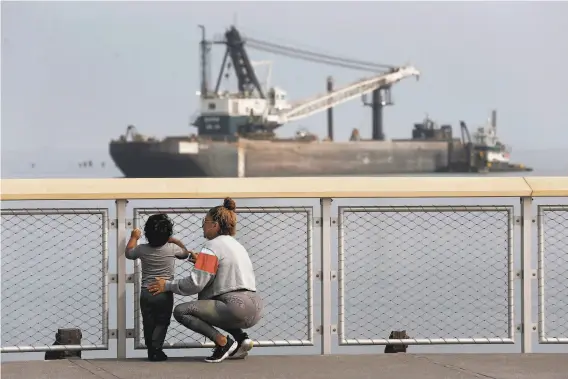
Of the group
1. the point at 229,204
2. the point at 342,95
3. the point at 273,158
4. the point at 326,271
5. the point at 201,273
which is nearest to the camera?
the point at 201,273

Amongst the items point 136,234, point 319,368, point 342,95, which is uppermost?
point 342,95

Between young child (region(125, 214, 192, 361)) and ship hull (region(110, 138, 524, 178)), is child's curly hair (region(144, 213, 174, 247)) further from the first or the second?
ship hull (region(110, 138, 524, 178))

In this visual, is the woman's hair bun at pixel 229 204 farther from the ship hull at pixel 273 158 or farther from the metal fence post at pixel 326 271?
the ship hull at pixel 273 158

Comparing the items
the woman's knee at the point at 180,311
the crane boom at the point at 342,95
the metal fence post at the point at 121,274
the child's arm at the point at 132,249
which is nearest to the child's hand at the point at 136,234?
the child's arm at the point at 132,249

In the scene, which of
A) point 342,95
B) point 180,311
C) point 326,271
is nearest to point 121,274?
point 180,311

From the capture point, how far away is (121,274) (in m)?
6.69

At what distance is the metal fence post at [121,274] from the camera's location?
21.9 ft

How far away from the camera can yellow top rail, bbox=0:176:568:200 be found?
6602 mm

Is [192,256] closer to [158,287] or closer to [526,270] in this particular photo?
[158,287]

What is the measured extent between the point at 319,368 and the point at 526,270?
156 centimetres

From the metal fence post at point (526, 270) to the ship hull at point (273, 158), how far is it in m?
86.8

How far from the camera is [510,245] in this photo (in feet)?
22.9

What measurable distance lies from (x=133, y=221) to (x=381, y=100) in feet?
372

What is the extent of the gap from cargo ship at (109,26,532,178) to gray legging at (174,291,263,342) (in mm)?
87397
